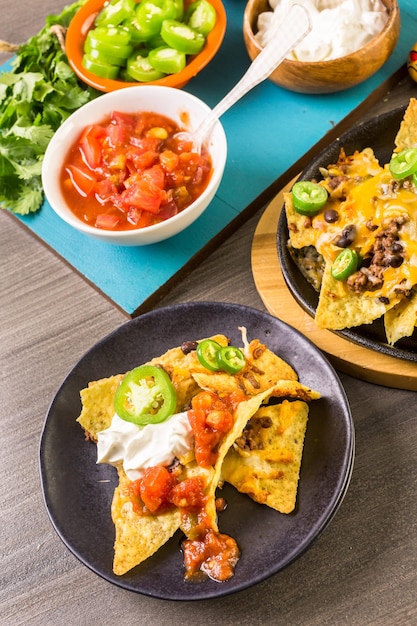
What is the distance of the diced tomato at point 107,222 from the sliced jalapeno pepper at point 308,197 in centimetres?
71

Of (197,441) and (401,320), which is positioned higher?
(401,320)

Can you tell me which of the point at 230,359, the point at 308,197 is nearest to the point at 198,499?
the point at 230,359

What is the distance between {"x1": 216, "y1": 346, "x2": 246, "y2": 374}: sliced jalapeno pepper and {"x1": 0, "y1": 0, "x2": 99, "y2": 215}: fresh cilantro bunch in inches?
47.4

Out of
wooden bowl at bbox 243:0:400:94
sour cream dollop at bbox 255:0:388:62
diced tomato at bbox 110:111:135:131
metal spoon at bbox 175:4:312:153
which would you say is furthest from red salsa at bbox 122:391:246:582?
sour cream dollop at bbox 255:0:388:62

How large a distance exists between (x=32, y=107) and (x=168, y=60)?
0.64m

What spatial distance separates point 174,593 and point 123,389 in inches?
25.5

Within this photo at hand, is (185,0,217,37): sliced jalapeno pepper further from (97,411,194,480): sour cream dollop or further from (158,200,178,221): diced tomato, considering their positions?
(97,411,194,480): sour cream dollop

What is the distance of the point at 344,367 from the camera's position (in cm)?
252

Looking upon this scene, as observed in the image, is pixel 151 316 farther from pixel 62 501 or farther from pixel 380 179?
pixel 380 179

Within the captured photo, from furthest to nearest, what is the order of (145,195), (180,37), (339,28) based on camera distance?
(180,37) < (339,28) < (145,195)

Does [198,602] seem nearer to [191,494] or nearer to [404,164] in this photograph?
[191,494]

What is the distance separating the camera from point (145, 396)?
233 centimetres

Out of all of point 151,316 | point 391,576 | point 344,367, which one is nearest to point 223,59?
point 151,316

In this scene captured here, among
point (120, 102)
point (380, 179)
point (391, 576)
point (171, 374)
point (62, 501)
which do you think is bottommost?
point (62, 501)
